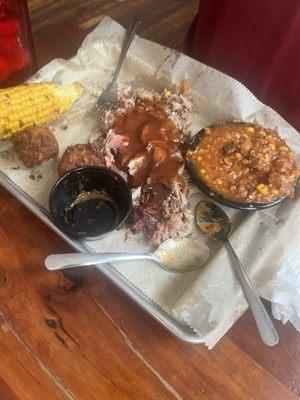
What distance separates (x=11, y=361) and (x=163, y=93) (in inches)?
48.0

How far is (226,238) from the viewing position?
139 centimetres

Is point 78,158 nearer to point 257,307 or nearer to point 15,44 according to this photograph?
point 15,44

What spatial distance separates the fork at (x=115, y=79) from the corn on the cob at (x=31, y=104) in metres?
0.14

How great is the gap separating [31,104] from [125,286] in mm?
788

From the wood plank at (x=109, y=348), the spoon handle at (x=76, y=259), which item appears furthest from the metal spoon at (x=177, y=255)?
the wood plank at (x=109, y=348)

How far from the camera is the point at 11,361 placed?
114 cm

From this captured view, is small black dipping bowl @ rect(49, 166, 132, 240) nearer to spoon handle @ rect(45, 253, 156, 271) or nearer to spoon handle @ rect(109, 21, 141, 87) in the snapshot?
spoon handle @ rect(45, 253, 156, 271)

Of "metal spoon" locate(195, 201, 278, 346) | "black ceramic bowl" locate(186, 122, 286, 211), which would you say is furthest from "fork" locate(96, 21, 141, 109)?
"metal spoon" locate(195, 201, 278, 346)

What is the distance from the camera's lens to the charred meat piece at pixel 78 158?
147 centimetres

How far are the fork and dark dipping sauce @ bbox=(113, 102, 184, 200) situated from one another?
17 cm

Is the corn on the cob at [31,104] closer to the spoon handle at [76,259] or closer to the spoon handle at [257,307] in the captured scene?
the spoon handle at [76,259]

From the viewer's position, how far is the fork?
1.82m

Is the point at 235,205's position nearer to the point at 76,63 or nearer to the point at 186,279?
the point at 186,279

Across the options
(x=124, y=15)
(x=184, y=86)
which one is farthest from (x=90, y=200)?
(x=124, y=15)
